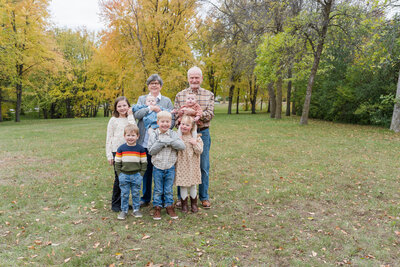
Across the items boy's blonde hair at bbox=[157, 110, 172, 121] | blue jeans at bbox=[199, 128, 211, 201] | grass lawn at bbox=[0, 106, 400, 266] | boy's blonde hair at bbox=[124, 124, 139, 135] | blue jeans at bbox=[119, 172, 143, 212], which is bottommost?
grass lawn at bbox=[0, 106, 400, 266]

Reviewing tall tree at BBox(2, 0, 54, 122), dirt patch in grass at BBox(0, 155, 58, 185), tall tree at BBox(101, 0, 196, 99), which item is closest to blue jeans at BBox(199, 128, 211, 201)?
dirt patch in grass at BBox(0, 155, 58, 185)

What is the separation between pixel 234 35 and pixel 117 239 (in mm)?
20847

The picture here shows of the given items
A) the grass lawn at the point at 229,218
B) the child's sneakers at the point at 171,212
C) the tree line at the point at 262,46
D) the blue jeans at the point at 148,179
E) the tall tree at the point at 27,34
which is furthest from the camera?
the tall tree at the point at 27,34

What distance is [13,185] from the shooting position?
570cm

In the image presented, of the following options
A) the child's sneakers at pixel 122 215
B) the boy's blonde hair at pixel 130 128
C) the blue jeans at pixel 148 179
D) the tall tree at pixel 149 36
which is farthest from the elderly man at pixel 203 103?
the tall tree at pixel 149 36

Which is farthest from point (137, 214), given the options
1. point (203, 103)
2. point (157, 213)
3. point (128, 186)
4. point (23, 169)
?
point (23, 169)

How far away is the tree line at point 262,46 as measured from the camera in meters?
12.9

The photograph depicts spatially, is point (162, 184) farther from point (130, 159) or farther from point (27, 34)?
point (27, 34)

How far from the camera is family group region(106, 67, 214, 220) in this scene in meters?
3.99

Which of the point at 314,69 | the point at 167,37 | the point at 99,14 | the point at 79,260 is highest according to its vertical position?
the point at 99,14

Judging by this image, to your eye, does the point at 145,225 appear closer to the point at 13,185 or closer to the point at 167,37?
the point at 13,185

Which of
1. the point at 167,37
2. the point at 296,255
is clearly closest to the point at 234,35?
the point at 167,37

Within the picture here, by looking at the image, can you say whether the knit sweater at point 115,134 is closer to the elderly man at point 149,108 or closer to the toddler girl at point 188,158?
the elderly man at point 149,108

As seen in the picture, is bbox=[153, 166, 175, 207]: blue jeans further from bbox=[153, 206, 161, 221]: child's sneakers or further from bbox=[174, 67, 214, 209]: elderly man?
bbox=[174, 67, 214, 209]: elderly man
